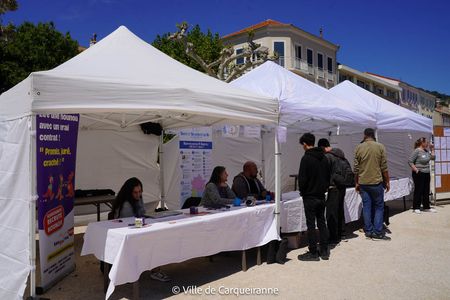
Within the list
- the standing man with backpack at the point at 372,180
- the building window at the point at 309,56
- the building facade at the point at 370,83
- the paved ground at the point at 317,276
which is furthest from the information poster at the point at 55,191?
the building facade at the point at 370,83

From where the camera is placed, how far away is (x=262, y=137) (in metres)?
8.25

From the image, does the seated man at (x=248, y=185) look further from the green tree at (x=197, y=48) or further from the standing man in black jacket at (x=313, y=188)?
A: the green tree at (x=197, y=48)

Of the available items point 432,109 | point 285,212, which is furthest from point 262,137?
point 432,109

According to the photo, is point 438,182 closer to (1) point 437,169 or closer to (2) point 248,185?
(1) point 437,169

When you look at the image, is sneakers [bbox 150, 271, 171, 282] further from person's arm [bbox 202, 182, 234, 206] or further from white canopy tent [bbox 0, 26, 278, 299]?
white canopy tent [bbox 0, 26, 278, 299]

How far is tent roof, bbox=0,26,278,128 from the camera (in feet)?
10.5

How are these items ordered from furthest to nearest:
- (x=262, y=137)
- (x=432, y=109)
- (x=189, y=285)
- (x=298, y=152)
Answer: (x=432, y=109) < (x=298, y=152) < (x=262, y=137) < (x=189, y=285)

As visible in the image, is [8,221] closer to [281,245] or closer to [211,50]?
[281,245]

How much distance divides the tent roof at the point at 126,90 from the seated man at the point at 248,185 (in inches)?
44.7

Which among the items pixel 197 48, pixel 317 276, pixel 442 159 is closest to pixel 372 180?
pixel 317 276

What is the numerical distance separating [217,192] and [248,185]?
88cm

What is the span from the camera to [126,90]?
11.5ft

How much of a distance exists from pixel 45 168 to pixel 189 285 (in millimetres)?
1969

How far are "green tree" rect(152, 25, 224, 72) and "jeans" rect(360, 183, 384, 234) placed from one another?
16.1m
